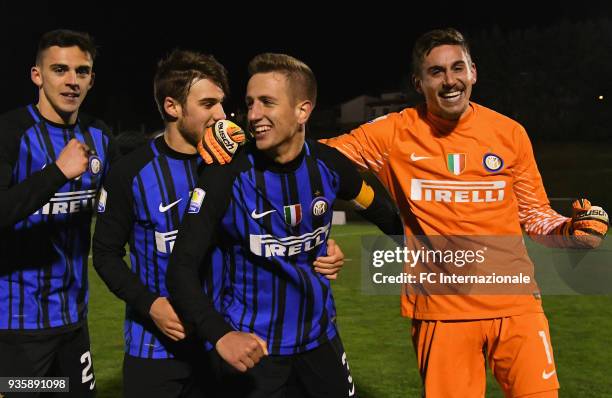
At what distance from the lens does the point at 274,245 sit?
316 cm

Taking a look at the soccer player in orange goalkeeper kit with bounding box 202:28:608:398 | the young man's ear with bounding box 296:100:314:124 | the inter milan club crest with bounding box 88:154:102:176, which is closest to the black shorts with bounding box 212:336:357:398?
the soccer player in orange goalkeeper kit with bounding box 202:28:608:398

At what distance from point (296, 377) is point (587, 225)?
1495 mm

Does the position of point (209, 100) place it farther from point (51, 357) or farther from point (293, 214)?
point (51, 357)

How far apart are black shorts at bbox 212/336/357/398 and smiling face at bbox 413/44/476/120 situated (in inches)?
50.8

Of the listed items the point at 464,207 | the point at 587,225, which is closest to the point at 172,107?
the point at 464,207

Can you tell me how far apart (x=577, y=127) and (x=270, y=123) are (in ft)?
154

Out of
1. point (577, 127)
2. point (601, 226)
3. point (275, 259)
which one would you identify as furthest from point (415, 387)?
point (577, 127)

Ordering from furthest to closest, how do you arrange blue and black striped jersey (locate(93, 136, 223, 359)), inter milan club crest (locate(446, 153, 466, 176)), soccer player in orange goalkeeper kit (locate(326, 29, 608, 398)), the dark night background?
the dark night background, inter milan club crest (locate(446, 153, 466, 176)), soccer player in orange goalkeeper kit (locate(326, 29, 608, 398)), blue and black striped jersey (locate(93, 136, 223, 359))

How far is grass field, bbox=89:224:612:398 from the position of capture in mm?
5992

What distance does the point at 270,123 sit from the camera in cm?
311

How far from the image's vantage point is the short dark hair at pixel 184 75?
3553 mm

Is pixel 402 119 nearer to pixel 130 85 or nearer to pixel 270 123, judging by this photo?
pixel 270 123

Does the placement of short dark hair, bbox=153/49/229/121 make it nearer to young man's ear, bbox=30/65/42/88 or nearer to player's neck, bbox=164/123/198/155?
player's neck, bbox=164/123/198/155

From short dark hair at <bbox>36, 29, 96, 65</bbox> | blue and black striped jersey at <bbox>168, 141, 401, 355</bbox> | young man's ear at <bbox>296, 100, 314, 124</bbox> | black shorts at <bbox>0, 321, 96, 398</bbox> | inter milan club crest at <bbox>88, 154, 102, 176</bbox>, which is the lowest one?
black shorts at <bbox>0, 321, 96, 398</bbox>
